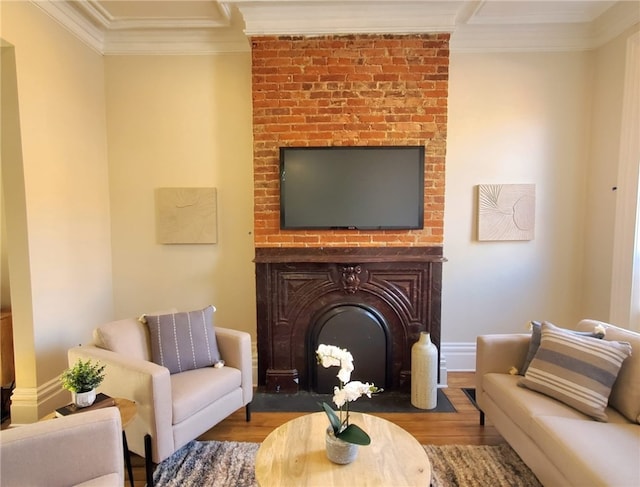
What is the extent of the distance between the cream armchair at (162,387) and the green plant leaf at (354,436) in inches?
40.8

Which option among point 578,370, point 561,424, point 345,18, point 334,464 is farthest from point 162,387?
point 345,18

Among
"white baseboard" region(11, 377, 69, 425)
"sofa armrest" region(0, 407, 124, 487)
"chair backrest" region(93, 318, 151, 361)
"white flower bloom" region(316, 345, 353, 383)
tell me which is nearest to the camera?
"sofa armrest" region(0, 407, 124, 487)

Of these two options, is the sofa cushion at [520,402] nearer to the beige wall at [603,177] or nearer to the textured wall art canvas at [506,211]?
the textured wall art canvas at [506,211]

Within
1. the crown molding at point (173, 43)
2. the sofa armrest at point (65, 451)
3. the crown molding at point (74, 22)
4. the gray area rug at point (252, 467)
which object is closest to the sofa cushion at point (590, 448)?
the gray area rug at point (252, 467)

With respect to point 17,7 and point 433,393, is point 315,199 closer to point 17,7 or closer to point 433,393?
point 433,393

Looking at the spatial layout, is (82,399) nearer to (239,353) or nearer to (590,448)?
(239,353)

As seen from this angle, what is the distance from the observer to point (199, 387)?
85.2 inches

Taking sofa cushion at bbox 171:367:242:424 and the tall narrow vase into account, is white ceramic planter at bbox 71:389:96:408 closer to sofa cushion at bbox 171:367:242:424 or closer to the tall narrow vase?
sofa cushion at bbox 171:367:242:424

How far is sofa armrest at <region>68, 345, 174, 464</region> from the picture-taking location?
1.87m

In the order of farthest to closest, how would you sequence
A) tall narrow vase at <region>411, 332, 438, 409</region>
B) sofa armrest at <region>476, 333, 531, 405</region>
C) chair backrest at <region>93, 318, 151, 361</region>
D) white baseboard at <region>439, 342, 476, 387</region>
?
white baseboard at <region>439, 342, 476, 387</region>
tall narrow vase at <region>411, 332, 438, 409</region>
sofa armrest at <region>476, 333, 531, 405</region>
chair backrest at <region>93, 318, 151, 361</region>

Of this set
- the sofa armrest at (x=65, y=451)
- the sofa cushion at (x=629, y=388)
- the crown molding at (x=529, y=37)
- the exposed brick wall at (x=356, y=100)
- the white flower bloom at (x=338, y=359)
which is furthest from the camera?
the crown molding at (x=529, y=37)

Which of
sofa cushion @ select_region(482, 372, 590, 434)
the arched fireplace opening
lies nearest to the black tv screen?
the arched fireplace opening

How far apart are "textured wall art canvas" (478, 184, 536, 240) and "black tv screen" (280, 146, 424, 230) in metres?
0.76

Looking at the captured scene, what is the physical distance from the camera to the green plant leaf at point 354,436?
143cm
